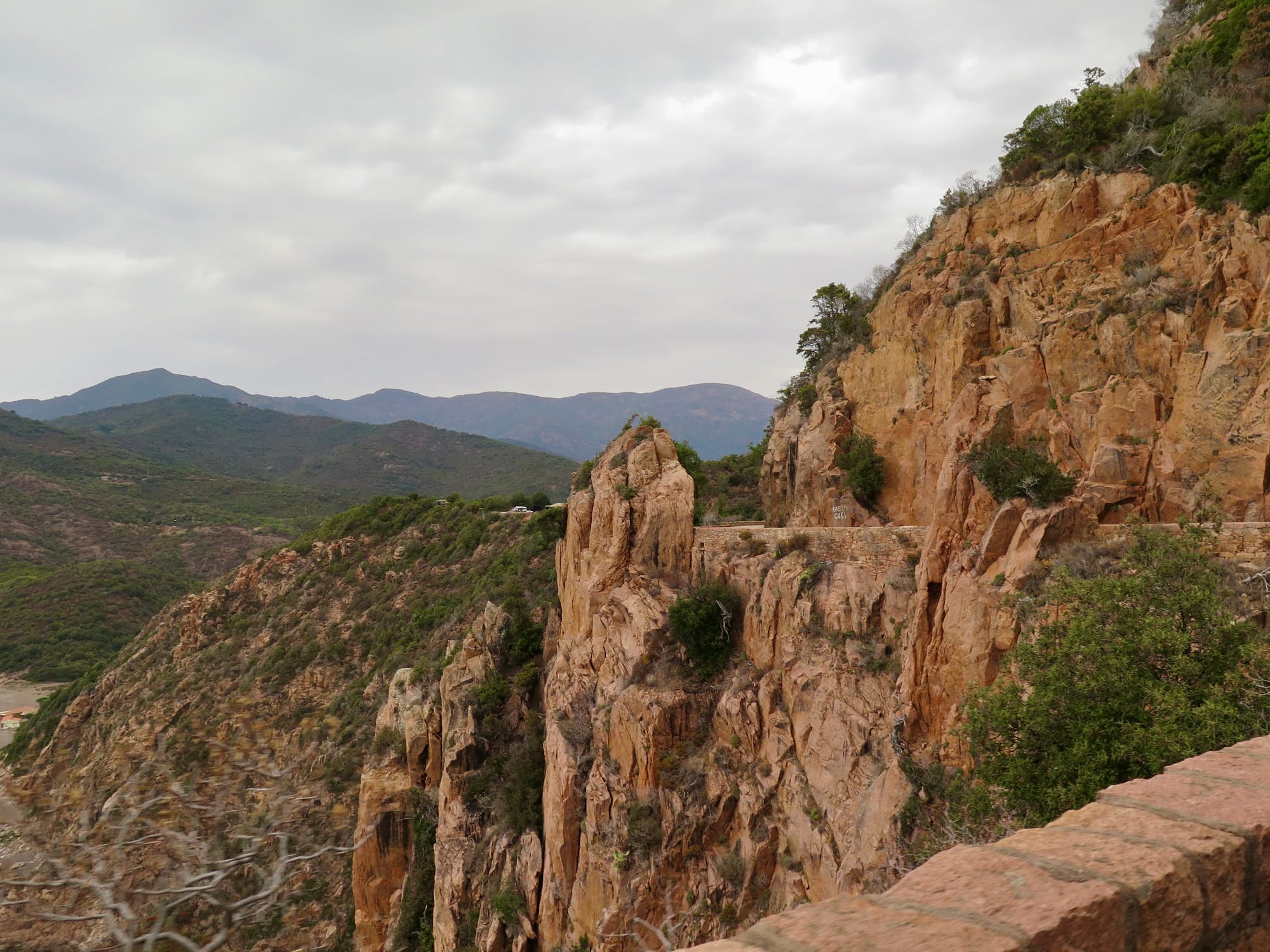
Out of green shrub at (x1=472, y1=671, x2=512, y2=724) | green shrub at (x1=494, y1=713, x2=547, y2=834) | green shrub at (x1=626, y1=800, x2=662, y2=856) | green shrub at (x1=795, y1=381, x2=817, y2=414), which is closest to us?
green shrub at (x1=626, y1=800, x2=662, y2=856)

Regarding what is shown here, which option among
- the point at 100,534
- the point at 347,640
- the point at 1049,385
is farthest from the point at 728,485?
the point at 100,534

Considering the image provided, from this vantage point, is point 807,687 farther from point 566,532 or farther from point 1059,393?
point 566,532

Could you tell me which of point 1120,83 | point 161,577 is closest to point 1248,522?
point 1120,83

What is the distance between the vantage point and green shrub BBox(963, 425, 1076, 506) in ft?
35.7

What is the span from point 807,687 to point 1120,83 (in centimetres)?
2329

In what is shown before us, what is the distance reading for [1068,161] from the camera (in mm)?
17734

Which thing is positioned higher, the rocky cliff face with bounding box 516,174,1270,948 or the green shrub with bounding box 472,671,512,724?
the rocky cliff face with bounding box 516,174,1270,948

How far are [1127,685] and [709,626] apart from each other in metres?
10.2

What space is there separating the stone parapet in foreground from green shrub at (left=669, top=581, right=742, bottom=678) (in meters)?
13.3

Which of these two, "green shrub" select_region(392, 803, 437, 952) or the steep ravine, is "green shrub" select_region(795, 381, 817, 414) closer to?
the steep ravine

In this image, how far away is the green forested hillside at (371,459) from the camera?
120 meters

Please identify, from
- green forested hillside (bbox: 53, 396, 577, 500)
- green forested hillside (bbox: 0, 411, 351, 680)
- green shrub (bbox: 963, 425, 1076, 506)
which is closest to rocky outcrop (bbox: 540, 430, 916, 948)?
green shrub (bbox: 963, 425, 1076, 506)

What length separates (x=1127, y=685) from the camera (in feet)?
24.2

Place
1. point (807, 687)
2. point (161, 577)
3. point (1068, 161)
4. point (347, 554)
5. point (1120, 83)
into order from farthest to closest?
point (161, 577), point (347, 554), point (1120, 83), point (1068, 161), point (807, 687)
